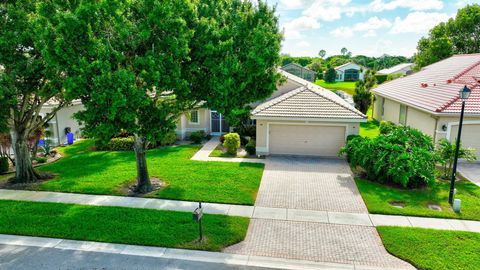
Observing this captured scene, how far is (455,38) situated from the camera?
40.8m

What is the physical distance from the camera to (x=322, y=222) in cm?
1151

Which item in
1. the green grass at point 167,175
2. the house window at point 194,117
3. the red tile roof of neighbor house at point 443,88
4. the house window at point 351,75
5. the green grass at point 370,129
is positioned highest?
the house window at point 351,75

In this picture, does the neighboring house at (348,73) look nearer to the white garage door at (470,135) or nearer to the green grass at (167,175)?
the white garage door at (470,135)

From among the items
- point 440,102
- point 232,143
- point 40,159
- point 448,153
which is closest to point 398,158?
point 448,153

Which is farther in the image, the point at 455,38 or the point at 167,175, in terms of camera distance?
the point at 455,38

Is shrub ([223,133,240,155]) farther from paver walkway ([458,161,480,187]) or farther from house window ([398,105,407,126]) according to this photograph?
house window ([398,105,407,126])

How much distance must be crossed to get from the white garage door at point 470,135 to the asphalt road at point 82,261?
13.9 metres

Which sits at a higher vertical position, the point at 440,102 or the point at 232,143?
the point at 440,102

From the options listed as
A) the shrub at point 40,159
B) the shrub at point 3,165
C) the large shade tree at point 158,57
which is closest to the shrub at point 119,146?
the shrub at point 40,159

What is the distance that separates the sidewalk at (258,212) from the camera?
37.2 ft

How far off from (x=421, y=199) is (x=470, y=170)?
5.24 meters

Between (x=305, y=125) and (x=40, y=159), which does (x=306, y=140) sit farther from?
(x=40, y=159)

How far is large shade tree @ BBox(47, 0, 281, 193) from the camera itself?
10.7 m

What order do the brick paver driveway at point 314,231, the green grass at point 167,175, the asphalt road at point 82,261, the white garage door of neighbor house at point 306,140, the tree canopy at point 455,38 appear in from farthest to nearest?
the tree canopy at point 455,38
the white garage door of neighbor house at point 306,140
the green grass at point 167,175
the brick paver driveway at point 314,231
the asphalt road at point 82,261
